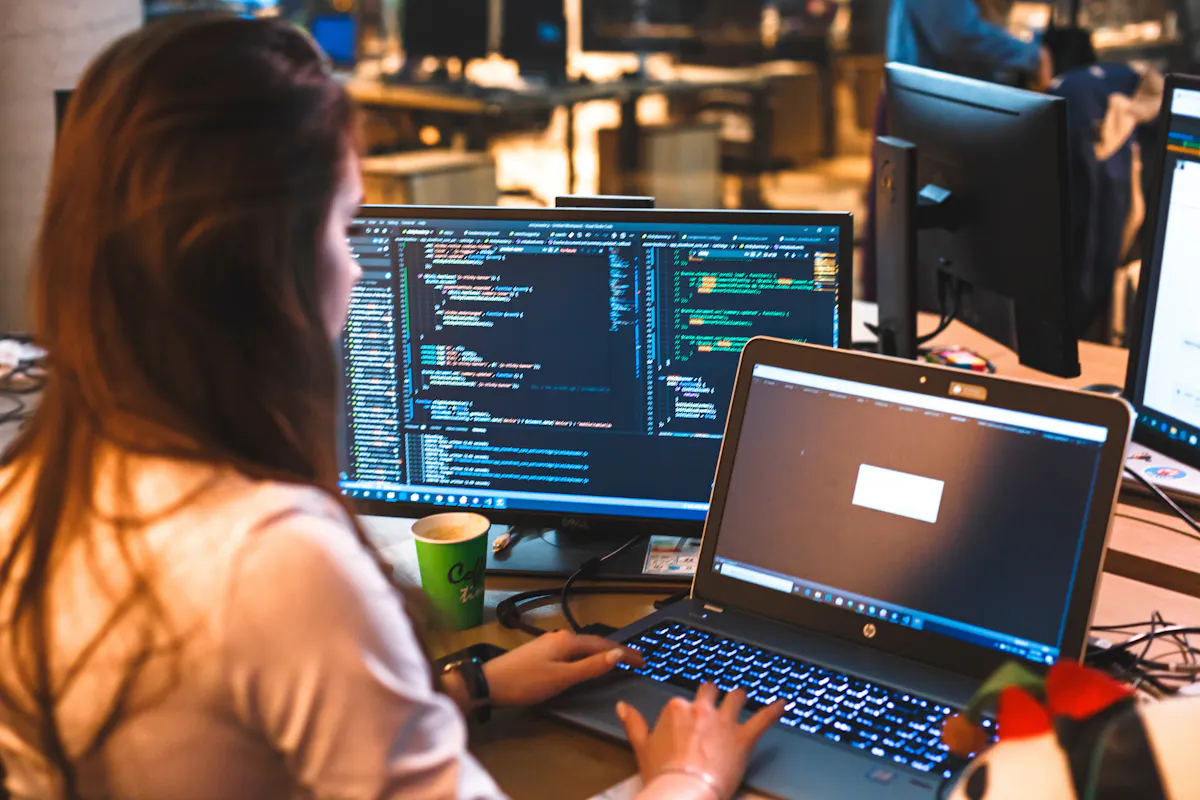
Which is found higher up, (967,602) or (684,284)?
(684,284)

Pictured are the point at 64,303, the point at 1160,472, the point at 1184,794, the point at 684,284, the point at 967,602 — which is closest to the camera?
the point at 1184,794

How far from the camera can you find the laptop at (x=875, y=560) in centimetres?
100

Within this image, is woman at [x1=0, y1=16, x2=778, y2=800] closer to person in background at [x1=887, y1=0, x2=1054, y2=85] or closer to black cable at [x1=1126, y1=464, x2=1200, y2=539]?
black cable at [x1=1126, y1=464, x2=1200, y2=539]

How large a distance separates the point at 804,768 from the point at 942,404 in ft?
1.20

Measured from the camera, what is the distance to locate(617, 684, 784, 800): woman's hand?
915 millimetres

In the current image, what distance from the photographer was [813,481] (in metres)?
1.14

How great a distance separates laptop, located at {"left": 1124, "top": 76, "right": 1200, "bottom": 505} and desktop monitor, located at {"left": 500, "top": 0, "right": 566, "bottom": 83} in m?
4.92

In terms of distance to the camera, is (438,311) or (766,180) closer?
(438,311)

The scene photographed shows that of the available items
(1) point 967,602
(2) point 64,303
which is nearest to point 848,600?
(1) point 967,602

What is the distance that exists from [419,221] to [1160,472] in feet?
3.44

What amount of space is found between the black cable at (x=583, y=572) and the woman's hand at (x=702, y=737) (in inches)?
10.0

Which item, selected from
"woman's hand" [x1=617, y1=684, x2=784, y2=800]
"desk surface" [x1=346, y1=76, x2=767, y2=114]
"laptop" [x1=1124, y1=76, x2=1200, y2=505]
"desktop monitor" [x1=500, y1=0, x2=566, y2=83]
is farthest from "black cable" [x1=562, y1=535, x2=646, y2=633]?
"desktop monitor" [x1=500, y1=0, x2=566, y2=83]

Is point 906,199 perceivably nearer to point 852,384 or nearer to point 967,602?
point 852,384

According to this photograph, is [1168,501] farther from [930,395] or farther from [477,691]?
[477,691]
